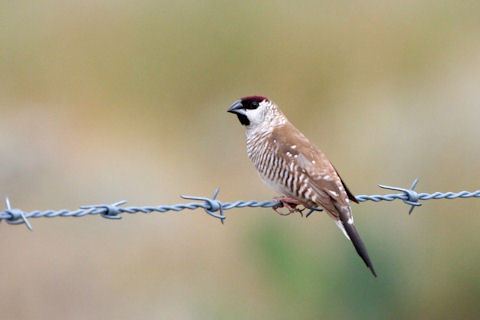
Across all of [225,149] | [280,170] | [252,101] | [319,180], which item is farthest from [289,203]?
[225,149]

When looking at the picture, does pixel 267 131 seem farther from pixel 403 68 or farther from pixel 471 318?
pixel 403 68

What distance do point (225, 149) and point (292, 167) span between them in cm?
406

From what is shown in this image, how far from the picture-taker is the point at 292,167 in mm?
6645

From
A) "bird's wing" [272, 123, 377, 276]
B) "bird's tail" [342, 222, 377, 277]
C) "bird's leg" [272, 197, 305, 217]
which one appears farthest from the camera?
"bird's leg" [272, 197, 305, 217]

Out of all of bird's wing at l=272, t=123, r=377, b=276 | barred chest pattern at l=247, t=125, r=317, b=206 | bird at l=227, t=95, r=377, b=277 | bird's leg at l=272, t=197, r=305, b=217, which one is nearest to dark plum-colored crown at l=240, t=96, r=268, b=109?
bird at l=227, t=95, r=377, b=277

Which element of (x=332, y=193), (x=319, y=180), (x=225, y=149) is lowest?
(x=332, y=193)

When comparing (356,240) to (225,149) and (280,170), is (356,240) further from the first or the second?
(225,149)

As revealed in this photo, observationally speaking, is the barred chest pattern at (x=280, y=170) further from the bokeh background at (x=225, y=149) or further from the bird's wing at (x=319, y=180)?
the bokeh background at (x=225, y=149)

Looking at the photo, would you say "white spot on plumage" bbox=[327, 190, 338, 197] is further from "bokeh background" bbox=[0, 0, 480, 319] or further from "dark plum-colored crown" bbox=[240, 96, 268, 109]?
"bokeh background" bbox=[0, 0, 480, 319]

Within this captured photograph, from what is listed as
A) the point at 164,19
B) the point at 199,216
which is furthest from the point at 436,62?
the point at 199,216

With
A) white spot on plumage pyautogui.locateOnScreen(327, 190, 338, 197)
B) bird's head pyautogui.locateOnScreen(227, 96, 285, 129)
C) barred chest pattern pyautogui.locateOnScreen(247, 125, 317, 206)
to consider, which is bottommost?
white spot on plumage pyautogui.locateOnScreen(327, 190, 338, 197)

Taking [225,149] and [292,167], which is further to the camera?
[225,149]

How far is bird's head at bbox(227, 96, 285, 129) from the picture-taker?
7234mm

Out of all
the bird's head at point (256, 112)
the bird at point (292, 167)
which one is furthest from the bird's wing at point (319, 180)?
the bird's head at point (256, 112)
